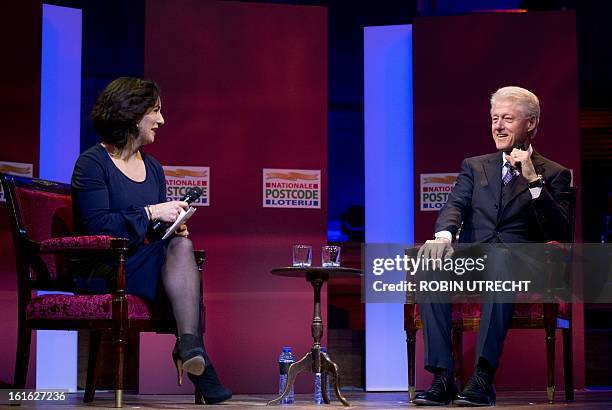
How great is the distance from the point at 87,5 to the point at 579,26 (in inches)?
193

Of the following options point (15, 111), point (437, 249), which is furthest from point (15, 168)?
point (437, 249)

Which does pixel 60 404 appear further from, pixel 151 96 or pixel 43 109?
pixel 43 109

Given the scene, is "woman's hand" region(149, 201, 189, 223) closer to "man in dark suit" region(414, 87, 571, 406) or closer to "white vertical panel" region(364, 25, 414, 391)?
"man in dark suit" region(414, 87, 571, 406)

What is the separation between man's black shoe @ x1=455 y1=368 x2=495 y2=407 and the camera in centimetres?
362

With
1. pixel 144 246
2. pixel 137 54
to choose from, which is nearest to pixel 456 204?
pixel 144 246

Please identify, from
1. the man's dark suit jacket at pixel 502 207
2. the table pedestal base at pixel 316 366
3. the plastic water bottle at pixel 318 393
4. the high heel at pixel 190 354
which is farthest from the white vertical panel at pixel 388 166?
the high heel at pixel 190 354

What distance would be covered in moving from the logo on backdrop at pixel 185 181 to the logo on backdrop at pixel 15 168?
0.83 metres

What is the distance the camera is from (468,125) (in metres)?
5.93

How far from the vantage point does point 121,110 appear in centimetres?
403

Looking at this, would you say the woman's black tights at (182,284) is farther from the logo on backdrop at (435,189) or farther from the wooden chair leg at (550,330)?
the logo on backdrop at (435,189)

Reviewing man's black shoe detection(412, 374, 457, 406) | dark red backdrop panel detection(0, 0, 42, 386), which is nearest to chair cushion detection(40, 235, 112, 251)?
man's black shoe detection(412, 374, 457, 406)

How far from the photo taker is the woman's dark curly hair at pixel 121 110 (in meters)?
4.03

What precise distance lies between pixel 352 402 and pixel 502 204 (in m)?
1.31

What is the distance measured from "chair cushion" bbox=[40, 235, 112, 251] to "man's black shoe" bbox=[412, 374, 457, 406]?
146 centimetres
